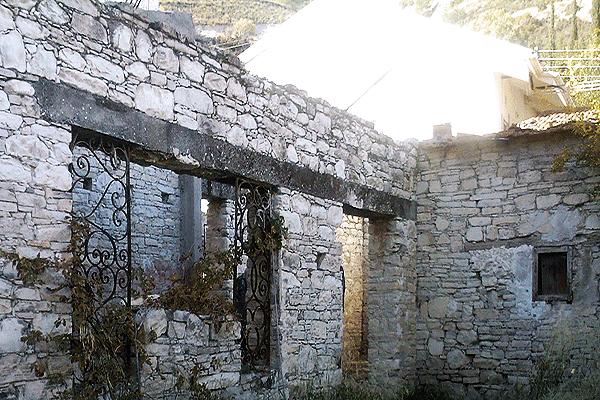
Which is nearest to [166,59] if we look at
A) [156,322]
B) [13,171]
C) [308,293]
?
[13,171]

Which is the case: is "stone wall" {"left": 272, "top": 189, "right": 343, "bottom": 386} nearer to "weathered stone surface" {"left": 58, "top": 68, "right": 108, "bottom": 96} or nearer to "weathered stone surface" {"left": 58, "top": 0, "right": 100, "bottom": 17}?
"weathered stone surface" {"left": 58, "top": 68, "right": 108, "bottom": 96}

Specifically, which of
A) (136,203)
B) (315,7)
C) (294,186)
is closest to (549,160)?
(294,186)

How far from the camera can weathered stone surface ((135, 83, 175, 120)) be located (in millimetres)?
5812

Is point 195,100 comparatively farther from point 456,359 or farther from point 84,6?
point 456,359

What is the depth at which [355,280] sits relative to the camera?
42.5 ft

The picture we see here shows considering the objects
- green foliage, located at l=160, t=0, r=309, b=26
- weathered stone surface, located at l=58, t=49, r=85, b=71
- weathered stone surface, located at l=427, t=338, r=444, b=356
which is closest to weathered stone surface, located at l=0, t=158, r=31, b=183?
weathered stone surface, located at l=58, t=49, r=85, b=71

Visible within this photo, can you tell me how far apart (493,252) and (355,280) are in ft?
13.4

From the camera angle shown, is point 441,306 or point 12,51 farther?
point 441,306

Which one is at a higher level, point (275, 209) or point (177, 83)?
point (177, 83)

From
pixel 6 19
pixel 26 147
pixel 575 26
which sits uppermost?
pixel 575 26

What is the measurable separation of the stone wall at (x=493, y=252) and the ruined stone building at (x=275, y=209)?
0.06 ft

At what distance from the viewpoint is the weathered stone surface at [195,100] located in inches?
244

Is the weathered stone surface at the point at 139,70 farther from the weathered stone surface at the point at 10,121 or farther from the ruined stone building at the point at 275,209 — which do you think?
the weathered stone surface at the point at 10,121

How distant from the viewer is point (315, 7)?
14812 mm
